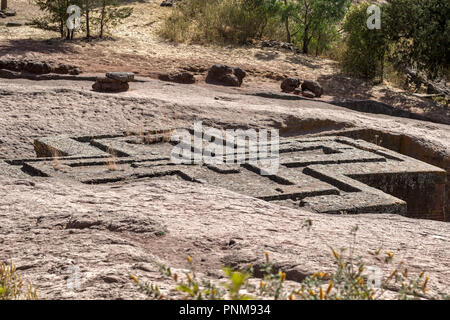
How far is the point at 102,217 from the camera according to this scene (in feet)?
15.4

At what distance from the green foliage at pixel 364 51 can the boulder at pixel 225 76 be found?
328cm

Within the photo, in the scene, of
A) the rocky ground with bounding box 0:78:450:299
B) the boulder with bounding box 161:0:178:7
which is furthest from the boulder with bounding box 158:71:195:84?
the boulder with bounding box 161:0:178:7

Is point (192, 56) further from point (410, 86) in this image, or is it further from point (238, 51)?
point (410, 86)

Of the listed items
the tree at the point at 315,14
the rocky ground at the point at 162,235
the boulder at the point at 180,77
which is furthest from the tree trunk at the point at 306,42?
the rocky ground at the point at 162,235

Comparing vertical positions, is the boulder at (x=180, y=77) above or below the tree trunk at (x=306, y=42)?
below

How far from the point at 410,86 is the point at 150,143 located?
9.11 metres

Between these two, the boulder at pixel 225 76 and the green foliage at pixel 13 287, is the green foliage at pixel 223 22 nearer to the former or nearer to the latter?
the boulder at pixel 225 76

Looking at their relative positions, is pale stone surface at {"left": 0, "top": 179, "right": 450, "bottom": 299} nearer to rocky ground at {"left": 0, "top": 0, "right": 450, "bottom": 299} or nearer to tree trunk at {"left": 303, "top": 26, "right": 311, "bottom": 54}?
rocky ground at {"left": 0, "top": 0, "right": 450, "bottom": 299}

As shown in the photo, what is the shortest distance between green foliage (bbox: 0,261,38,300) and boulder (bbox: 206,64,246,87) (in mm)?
9714

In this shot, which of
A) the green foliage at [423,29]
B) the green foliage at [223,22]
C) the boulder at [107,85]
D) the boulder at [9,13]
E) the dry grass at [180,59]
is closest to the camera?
the boulder at [107,85]

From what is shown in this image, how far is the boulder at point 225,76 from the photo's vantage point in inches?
513

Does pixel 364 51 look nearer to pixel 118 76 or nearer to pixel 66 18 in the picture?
pixel 66 18

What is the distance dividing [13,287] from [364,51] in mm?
13263
